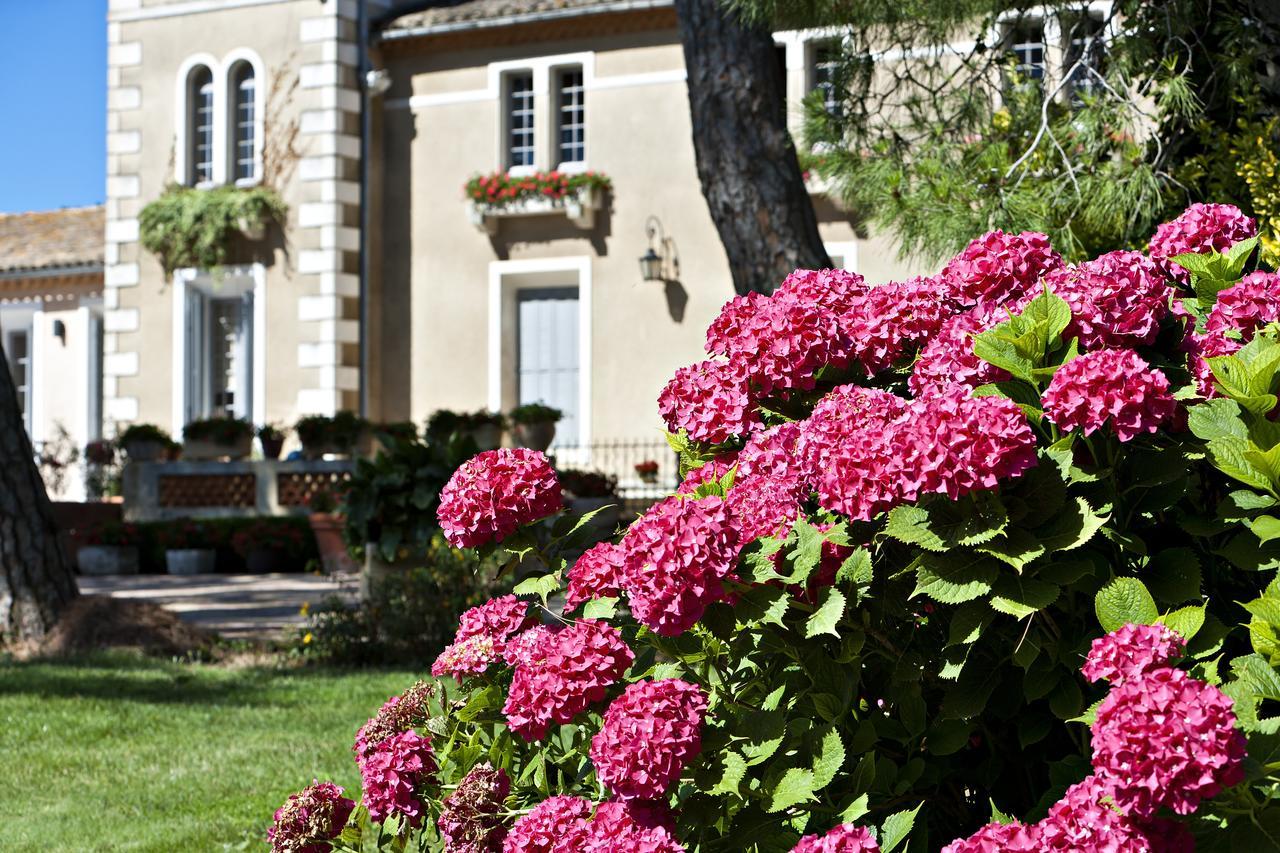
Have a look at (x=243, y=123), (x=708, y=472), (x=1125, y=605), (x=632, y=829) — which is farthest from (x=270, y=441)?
(x=1125, y=605)

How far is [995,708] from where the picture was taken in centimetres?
219

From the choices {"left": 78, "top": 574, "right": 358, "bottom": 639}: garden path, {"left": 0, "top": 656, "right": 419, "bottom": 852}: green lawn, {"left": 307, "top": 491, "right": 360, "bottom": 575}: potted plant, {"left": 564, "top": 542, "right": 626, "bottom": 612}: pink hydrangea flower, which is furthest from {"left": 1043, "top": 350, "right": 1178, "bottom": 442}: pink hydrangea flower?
{"left": 307, "top": 491, "right": 360, "bottom": 575}: potted plant

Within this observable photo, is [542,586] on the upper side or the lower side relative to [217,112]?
lower

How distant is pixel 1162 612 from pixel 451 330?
682 inches

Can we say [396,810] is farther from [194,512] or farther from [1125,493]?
[194,512]

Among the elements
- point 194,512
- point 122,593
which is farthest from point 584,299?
point 122,593

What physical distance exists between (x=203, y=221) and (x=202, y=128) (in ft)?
5.41

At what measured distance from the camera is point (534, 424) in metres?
16.7

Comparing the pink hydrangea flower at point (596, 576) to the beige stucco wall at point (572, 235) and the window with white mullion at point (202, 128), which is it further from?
the window with white mullion at point (202, 128)

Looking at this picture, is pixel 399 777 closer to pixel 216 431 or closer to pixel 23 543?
pixel 23 543

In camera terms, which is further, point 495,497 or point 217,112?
point 217,112

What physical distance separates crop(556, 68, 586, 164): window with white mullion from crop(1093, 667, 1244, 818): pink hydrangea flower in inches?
693

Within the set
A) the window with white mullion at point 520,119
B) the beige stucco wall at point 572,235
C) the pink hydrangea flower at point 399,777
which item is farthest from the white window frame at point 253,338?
the pink hydrangea flower at point 399,777

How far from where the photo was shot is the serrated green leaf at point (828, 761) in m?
2.02
